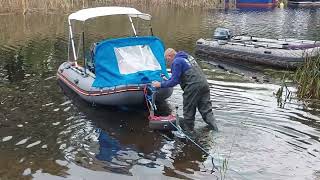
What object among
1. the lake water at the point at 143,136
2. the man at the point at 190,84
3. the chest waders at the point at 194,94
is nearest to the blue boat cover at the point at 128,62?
the lake water at the point at 143,136

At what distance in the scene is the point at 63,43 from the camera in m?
20.7

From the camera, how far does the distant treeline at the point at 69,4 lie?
28.2 meters

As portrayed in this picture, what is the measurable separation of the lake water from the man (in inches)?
13.4

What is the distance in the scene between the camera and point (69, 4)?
30.8m

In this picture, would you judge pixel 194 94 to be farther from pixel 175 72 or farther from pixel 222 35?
pixel 222 35

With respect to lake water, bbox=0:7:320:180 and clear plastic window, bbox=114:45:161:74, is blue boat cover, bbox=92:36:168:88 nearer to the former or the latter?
clear plastic window, bbox=114:45:161:74

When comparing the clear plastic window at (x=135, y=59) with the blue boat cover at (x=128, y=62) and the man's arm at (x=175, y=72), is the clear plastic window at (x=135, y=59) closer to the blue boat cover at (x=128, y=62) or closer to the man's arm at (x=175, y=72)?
the blue boat cover at (x=128, y=62)

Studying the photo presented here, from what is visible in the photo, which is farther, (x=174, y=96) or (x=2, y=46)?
(x=2, y=46)

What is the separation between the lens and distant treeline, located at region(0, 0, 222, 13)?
28.2 metres

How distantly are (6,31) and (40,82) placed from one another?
38.5 ft

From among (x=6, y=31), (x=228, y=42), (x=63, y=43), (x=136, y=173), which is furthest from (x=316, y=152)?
(x=6, y=31)

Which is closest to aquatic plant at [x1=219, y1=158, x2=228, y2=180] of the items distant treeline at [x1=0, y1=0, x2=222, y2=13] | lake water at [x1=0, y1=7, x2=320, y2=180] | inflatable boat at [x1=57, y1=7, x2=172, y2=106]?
lake water at [x1=0, y1=7, x2=320, y2=180]

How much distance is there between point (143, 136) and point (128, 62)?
2.16 metres

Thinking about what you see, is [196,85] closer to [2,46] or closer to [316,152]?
[316,152]
